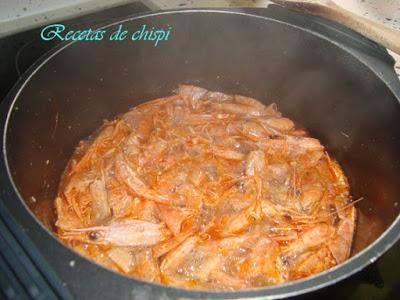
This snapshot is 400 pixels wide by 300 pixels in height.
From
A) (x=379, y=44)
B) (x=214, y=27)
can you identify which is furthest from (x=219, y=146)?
(x=379, y=44)

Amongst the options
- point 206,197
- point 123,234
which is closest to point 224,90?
point 206,197

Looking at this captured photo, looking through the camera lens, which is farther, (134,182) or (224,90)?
(224,90)

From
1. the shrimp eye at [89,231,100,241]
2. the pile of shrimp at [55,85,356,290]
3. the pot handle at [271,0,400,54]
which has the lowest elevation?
the shrimp eye at [89,231,100,241]

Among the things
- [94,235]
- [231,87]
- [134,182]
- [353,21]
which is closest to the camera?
[94,235]

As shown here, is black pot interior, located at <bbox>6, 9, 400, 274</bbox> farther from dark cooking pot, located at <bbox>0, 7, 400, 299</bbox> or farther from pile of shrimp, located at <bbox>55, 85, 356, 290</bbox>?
pile of shrimp, located at <bbox>55, 85, 356, 290</bbox>

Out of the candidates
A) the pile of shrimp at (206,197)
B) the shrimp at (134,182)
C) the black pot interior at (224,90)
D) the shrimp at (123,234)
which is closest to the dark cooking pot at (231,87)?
the black pot interior at (224,90)

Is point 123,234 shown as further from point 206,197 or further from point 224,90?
point 224,90

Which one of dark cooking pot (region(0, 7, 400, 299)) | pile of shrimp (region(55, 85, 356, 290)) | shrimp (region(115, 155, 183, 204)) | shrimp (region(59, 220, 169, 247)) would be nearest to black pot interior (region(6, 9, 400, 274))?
dark cooking pot (region(0, 7, 400, 299))

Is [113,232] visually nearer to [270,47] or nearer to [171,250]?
[171,250]
